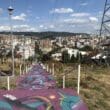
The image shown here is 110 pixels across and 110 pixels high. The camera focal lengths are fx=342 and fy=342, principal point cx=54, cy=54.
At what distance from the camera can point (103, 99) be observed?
27.2m

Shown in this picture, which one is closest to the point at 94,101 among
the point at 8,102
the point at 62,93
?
the point at 62,93

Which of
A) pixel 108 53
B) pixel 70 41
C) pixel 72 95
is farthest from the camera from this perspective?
pixel 70 41

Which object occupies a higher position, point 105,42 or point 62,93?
point 105,42

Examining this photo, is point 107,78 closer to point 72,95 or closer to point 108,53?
point 108,53

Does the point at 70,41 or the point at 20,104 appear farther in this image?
the point at 70,41

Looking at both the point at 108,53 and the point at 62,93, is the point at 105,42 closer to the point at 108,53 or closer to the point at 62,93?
the point at 108,53

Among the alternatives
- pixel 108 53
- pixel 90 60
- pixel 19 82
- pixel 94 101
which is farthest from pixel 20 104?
pixel 90 60

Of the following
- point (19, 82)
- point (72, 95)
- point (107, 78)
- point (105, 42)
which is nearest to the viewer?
point (72, 95)

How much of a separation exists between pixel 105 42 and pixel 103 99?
21.7 metres

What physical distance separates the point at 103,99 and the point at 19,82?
A: 854cm

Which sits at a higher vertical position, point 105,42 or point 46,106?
point 105,42

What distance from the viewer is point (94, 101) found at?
2602 centimetres

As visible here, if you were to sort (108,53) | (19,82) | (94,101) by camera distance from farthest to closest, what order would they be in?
1. (108,53)
2. (19,82)
3. (94,101)

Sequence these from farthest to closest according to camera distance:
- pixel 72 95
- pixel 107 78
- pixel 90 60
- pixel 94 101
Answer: pixel 90 60 → pixel 107 78 → pixel 94 101 → pixel 72 95
